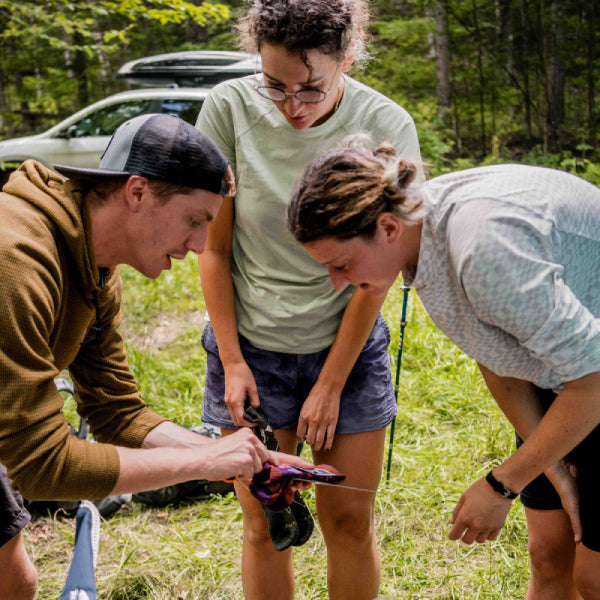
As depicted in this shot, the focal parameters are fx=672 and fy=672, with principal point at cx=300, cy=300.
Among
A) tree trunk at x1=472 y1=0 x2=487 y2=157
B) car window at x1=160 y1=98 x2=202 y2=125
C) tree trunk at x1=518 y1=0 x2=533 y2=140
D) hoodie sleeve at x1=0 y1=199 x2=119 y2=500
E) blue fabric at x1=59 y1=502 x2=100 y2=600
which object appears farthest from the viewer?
tree trunk at x1=472 y1=0 x2=487 y2=157

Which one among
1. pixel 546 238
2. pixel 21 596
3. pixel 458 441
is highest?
pixel 546 238

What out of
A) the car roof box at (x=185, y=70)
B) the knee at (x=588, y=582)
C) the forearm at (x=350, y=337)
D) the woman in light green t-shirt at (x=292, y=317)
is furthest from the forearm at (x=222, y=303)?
the car roof box at (x=185, y=70)

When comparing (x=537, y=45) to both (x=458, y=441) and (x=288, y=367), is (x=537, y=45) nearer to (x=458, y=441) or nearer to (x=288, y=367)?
(x=458, y=441)

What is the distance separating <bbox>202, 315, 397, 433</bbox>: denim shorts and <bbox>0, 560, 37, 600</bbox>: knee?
2.57 ft

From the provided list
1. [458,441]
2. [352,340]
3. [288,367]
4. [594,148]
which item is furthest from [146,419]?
[594,148]

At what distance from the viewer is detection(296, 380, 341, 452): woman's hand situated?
2039 millimetres

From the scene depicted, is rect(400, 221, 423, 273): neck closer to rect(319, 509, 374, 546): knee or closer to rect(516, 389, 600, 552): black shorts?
rect(516, 389, 600, 552): black shorts

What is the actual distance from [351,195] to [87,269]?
2.18 feet

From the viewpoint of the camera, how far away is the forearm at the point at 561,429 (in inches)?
58.1

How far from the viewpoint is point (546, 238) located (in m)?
1.40

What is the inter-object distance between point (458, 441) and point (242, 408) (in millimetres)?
2033

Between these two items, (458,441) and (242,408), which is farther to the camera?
(458,441)

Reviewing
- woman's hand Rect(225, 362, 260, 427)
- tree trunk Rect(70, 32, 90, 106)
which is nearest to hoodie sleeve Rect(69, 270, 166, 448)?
woman's hand Rect(225, 362, 260, 427)

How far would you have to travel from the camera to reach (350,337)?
202cm
